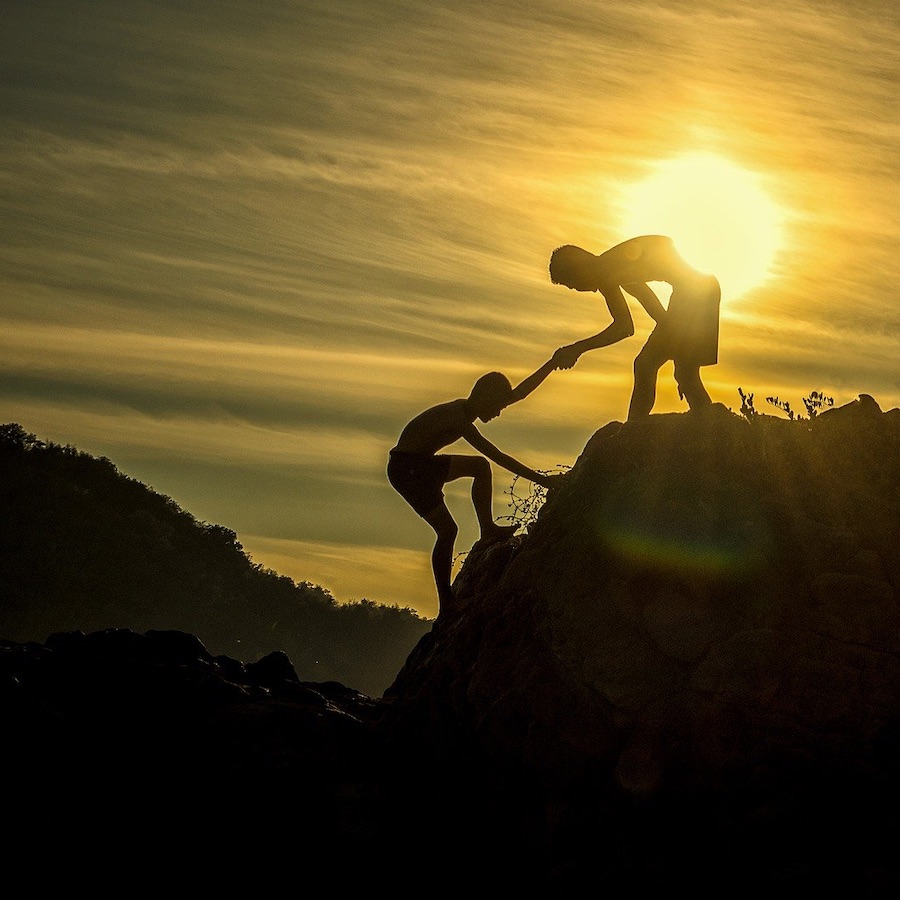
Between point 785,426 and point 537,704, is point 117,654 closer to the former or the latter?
point 537,704

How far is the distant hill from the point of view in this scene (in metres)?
43.0

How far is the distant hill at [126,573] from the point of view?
42969mm

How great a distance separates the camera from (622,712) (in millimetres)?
11008

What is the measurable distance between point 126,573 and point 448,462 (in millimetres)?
33625

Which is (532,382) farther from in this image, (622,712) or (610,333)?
(622,712)

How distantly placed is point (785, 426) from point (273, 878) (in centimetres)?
581

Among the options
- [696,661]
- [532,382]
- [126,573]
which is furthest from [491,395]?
[126,573]

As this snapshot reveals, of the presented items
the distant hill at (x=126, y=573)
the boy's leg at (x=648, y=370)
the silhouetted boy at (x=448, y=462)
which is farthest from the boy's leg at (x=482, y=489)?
the distant hill at (x=126, y=573)

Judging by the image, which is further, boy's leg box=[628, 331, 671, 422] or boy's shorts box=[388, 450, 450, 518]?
boy's shorts box=[388, 450, 450, 518]

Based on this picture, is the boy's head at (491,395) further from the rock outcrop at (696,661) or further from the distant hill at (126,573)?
the distant hill at (126,573)

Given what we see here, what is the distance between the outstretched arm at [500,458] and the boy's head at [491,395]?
0.21 metres

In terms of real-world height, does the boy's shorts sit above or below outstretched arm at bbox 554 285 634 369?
below

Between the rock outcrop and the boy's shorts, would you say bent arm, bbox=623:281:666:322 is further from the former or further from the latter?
the boy's shorts

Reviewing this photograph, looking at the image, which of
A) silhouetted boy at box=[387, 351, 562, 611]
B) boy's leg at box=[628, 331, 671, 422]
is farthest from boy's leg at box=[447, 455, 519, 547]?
boy's leg at box=[628, 331, 671, 422]
